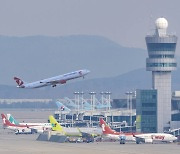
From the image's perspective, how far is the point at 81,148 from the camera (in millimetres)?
174750

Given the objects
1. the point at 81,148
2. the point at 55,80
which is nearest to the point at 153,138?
the point at 55,80

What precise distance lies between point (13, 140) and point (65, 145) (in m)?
16.8

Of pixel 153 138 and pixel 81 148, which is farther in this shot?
pixel 153 138

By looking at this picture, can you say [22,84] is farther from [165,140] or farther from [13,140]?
[165,140]

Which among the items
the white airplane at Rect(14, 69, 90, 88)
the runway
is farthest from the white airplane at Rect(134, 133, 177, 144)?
the white airplane at Rect(14, 69, 90, 88)

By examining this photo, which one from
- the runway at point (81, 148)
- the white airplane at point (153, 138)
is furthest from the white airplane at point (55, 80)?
the white airplane at point (153, 138)

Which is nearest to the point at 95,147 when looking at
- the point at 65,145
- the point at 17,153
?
the point at 65,145

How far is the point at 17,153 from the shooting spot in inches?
6275

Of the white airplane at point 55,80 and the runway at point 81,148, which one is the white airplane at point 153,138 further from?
the white airplane at point 55,80

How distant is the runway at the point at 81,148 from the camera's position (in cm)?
16400

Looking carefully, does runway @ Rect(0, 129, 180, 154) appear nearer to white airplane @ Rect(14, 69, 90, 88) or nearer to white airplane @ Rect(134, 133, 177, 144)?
white airplane @ Rect(134, 133, 177, 144)

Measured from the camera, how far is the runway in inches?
6457

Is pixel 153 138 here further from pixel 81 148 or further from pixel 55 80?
pixel 81 148

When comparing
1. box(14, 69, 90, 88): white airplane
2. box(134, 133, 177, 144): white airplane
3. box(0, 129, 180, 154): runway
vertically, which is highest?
box(14, 69, 90, 88): white airplane
